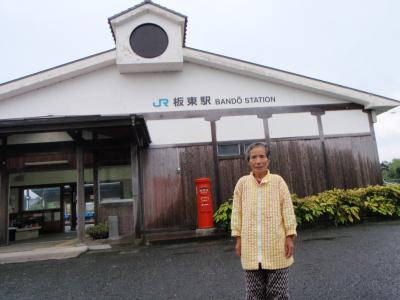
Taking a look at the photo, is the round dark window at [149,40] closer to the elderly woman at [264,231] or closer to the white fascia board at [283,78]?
the white fascia board at [283,78]

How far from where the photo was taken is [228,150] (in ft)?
34.0

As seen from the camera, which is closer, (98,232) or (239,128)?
(98,232)

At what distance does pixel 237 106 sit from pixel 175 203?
12.2 ft

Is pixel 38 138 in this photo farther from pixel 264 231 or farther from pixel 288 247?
pixel 288 247

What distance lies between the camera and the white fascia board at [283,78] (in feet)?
34.3

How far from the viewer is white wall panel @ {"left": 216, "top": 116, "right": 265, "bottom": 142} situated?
1035cm

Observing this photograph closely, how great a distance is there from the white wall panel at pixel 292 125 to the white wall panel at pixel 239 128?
41cm

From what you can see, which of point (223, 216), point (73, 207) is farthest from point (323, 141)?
point (73, 207)

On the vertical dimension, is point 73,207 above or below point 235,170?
below

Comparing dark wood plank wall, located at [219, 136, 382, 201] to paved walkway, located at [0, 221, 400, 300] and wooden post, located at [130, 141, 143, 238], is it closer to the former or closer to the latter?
wooden post, located at [130, 141, 143, 238]

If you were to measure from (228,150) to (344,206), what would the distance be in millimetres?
3790

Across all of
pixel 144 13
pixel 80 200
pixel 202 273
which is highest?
pixel 144 13

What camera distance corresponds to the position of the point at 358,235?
7418 mm

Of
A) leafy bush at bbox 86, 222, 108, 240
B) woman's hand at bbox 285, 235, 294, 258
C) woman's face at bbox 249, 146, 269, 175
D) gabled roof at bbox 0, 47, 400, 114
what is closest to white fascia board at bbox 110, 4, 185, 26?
gabled roof at bbox 0, 47, 400, 114
